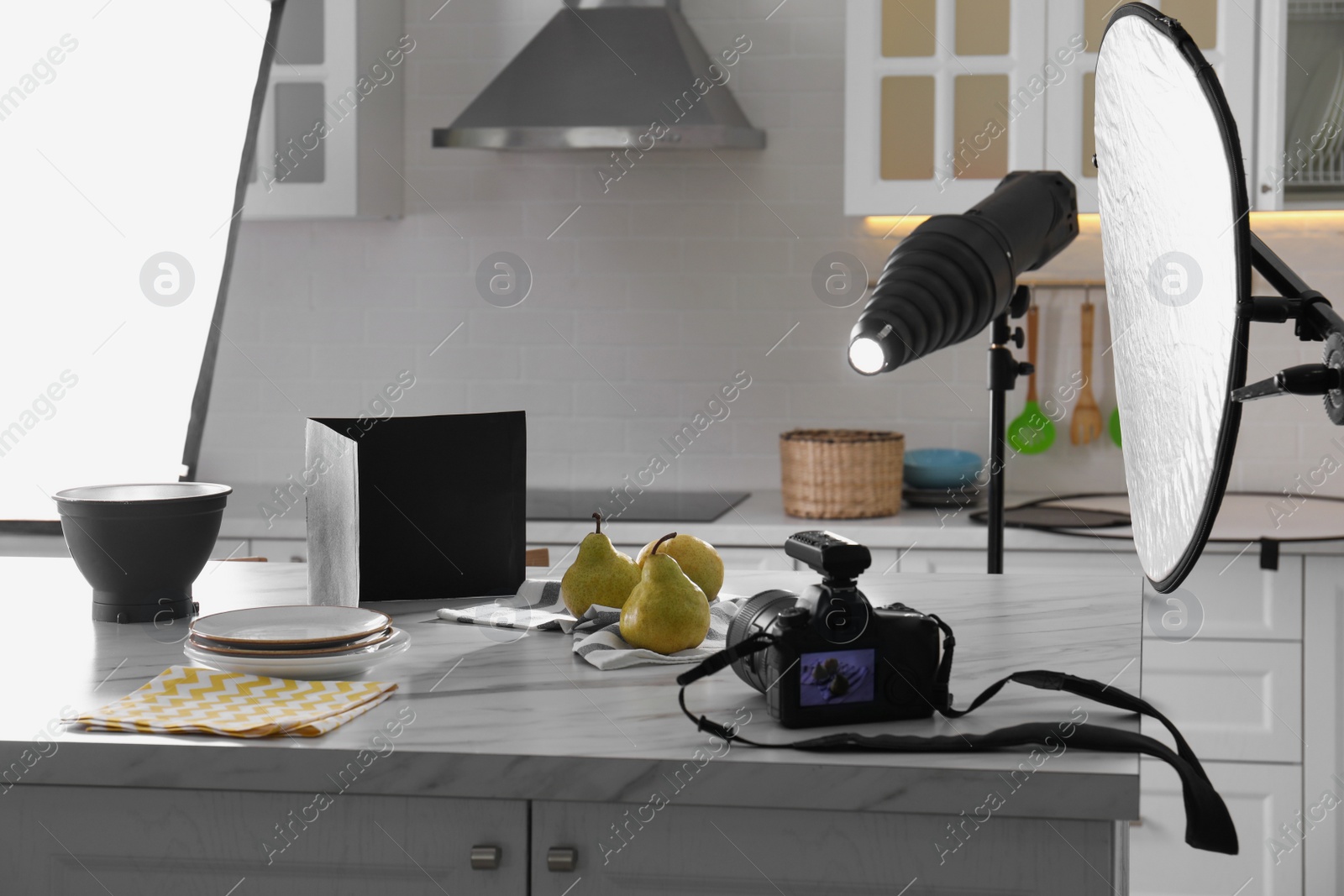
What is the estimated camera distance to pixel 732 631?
113 cm

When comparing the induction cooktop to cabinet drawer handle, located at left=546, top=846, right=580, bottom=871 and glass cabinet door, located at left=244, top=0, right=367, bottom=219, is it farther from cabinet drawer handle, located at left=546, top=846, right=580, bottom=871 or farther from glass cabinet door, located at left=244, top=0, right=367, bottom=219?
cabinet drawer handle, located at left=546, top=846, right=580, bottom=871

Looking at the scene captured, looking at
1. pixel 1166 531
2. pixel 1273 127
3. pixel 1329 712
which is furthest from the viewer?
pixel 1273 127

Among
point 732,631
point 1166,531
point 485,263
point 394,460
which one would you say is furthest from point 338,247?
point 1166,531

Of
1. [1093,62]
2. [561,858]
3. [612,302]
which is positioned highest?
[1093,62]

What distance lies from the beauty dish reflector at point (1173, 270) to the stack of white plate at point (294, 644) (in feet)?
2.35

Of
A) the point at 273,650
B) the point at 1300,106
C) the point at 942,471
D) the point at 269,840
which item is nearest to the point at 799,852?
the point at 269,840

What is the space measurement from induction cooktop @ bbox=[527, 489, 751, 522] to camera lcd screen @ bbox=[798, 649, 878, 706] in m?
1.69

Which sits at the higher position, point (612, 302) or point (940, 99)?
point (940, 99)

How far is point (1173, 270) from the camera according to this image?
61 centimetres

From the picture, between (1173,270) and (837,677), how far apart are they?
1.64 ft

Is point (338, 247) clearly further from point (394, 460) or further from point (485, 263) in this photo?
point (394, 460)

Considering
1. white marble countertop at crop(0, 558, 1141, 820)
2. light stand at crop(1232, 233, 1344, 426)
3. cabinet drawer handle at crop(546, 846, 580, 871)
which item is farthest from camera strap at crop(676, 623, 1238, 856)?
light stand at crop(1232, 233, 1344, 426)

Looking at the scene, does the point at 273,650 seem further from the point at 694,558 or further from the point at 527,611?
the point at 694,558

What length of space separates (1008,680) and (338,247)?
105 inches
